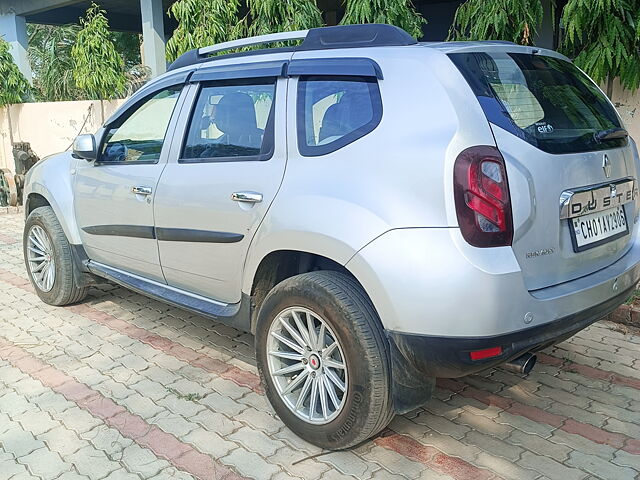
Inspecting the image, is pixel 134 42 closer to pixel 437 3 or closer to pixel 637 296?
pixel 437 3

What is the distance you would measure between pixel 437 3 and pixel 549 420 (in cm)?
1204

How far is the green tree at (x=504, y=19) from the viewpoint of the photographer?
5012 millimetres

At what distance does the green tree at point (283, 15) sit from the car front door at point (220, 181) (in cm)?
317

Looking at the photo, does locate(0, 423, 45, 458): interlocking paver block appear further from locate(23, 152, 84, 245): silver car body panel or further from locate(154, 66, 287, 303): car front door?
locate(23, 152, 84, 245): silver car body panel

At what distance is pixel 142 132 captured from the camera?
4.04m

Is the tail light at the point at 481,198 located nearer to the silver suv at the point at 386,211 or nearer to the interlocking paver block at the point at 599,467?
the silver suv at the point at 386,211

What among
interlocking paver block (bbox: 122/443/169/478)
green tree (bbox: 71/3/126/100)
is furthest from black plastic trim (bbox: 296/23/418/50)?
green tree (bbox: 71/3/126/100)

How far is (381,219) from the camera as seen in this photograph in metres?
2.42

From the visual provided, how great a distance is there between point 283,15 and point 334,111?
13.5ft

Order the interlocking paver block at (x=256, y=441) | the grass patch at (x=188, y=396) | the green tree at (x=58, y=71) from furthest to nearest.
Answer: the green tree at (x=58, y=71), the grass patch at (x=188, y=396), the interlocking paver block at (x=256, y=441)

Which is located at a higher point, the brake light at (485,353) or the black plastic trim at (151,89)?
the black plastic trim at (151,89)

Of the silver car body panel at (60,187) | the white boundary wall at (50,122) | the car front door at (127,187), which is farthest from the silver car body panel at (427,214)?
the white boundary wall at (50,122)

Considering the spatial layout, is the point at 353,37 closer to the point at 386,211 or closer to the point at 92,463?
the point at 386,211

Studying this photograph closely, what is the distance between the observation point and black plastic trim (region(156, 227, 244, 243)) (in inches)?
124
